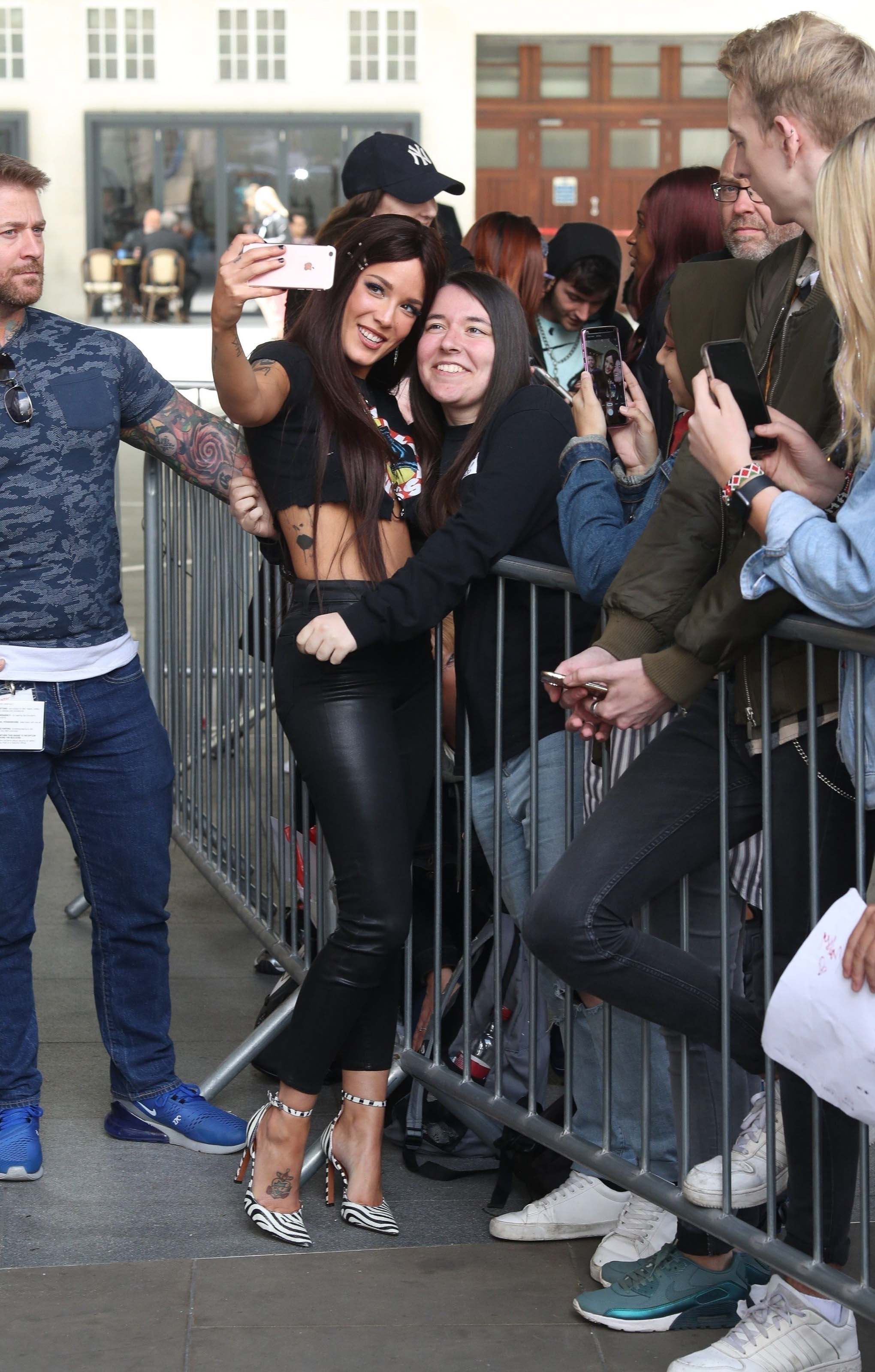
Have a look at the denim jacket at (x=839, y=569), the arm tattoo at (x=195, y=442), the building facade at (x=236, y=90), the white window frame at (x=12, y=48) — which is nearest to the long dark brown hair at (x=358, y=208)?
the arm tattoo at (x=195, y=442)

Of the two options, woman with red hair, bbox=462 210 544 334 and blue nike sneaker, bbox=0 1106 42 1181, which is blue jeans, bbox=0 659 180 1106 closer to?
blue nike sneaker, bbox=0 1106 42 1181

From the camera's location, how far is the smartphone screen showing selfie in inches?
127

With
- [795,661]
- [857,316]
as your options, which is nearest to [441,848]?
[795,661]

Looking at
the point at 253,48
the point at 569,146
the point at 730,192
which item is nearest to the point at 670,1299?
the point at 730,192

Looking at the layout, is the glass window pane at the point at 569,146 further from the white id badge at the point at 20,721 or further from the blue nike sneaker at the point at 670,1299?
the blue nike sneaker at the point at 670,1299

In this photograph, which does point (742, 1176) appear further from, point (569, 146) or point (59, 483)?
point (569, 146)

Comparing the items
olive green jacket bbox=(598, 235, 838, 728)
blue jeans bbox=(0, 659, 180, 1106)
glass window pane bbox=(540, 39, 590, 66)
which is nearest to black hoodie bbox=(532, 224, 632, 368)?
blue jeans bbox=(0, 659, 180, 1106)

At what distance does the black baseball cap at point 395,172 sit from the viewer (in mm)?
4523

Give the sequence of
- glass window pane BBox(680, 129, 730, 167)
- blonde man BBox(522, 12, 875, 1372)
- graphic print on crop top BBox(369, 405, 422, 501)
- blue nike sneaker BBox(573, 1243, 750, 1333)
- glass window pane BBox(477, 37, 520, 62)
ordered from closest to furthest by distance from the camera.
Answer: blonde man BBox(522, 12, 875, 1372) < blue nike sneaker BBox(573, 1243, 750, 1333) < graphic print on crop top BBox(369, 405, 422, 501) < glass window pane BBox(477, 37, 520, 62) < glass window pane BBox(680, 129, 730, 167)

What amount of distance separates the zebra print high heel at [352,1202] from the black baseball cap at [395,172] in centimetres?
250

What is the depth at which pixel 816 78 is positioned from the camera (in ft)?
8.52

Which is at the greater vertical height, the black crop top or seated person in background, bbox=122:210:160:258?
seated person in background, bbox=122:210:160:258

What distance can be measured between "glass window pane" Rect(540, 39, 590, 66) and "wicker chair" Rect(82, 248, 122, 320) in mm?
7542

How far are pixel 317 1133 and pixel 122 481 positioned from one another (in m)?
11.3
